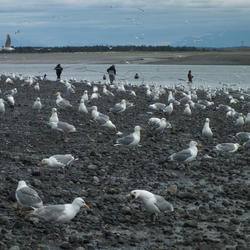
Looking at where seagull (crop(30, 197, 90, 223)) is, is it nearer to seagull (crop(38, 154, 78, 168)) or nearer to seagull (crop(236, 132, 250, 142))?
seagull (crop(38, 154, 78, 168))

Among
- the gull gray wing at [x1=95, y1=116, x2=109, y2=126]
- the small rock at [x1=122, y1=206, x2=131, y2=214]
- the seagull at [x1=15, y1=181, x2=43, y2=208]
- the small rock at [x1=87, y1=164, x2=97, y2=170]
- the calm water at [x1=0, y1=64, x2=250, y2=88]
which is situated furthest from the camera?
the calm water at [x1=0, y1=64, x2=250, y2=88]

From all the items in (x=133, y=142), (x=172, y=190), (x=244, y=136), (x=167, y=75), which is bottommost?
(x=167, y=75)

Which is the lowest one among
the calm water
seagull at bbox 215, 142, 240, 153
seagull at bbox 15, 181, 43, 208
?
the calm water

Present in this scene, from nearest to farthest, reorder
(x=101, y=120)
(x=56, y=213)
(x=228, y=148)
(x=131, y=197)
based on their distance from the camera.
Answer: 1. (x=56, y=213)
2. (x=131, y=197)
3. (x=228, y=148)
4. (x=101, y=120)

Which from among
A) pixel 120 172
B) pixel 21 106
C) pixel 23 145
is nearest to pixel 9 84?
pixel 21 106

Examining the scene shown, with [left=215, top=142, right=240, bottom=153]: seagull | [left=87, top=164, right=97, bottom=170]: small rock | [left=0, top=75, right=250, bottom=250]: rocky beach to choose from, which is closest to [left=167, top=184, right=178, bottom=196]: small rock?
[left=0, top=75, right=250, bottom=250]: rocky beach

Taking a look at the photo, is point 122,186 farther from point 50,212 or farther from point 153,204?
point 50,212

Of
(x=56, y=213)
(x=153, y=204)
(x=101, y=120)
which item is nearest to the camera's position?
(x=56, y=213)

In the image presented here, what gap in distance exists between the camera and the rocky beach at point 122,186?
756 cm


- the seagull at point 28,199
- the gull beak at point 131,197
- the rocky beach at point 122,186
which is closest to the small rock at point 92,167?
the rocky beach at point 122,186

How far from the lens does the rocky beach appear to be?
7.56 metres

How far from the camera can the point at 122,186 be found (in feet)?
33.0

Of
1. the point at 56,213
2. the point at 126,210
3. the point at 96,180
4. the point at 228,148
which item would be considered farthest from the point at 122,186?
the point at 228,148

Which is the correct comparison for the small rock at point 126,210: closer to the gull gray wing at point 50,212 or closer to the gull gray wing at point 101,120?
the gull gray wing at point 50,212
